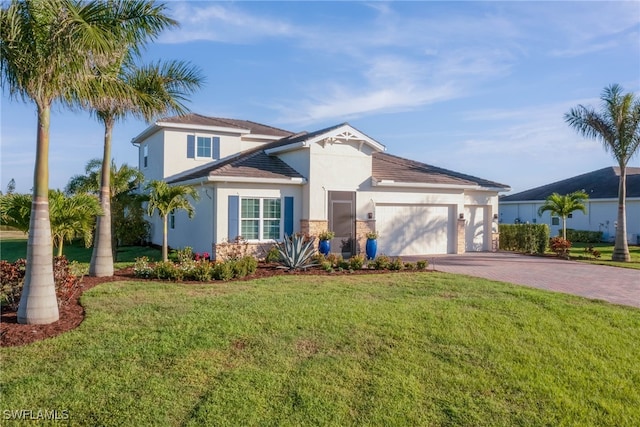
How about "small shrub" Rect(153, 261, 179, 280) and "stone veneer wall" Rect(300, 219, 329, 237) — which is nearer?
"small shrub" Rect(153, 261, 179, 280)

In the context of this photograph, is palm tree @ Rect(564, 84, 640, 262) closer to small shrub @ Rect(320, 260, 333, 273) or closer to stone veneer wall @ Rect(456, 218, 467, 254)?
stone veneer wall @ Rect(456, 218, 467, 254)

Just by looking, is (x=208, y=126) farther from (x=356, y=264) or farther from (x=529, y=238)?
(x=529, y=238)

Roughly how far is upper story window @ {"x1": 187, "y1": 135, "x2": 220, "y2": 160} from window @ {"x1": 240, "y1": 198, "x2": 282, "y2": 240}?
578 centimetres

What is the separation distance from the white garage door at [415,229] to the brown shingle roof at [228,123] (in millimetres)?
8273

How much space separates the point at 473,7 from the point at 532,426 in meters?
10.1

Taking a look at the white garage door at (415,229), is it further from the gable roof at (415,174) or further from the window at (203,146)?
the window at (203,146)

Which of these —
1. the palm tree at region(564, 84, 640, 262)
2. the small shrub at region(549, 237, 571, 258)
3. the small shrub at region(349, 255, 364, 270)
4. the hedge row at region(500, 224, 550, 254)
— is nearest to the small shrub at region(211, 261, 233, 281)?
the small shrub at region(349, 255, 364, 270)

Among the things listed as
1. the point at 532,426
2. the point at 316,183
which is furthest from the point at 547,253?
the point at 532,426

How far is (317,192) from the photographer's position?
16.9 meters

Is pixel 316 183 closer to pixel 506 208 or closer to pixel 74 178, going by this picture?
pixel 74 178

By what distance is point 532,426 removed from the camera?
484 cm

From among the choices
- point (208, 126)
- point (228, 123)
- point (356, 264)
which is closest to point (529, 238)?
point (356, 264)

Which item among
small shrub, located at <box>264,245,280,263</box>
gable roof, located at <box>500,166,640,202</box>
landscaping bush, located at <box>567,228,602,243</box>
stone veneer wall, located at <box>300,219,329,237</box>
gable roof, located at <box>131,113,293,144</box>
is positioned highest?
gable roof, located at <box>131,113,293,144</box>

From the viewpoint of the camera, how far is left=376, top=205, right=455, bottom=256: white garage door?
61.4 ft
